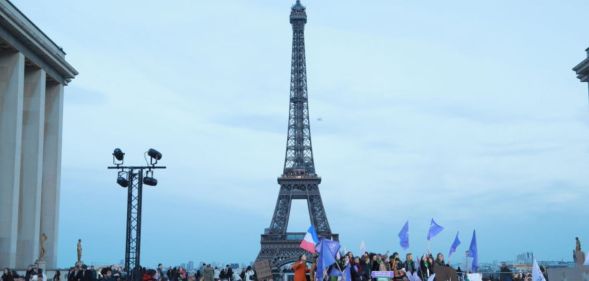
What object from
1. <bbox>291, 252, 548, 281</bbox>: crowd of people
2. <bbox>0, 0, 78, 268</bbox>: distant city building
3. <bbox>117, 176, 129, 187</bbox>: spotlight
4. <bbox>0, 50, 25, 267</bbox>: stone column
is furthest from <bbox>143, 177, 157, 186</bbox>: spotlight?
<bbox>0, 50, 25, 267</bbox>: stone column

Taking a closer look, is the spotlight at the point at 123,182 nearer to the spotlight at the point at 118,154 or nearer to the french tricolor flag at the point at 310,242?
the spotlight at the point at 118,154

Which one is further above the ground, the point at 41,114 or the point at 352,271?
the point at 41,114

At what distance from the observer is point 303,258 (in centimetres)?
2145

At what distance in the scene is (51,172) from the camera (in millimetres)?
44562

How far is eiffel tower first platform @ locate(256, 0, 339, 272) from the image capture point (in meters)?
96.2

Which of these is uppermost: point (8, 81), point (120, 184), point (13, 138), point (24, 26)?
point (24, 26)

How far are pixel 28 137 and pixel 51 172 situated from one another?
4.46 metres

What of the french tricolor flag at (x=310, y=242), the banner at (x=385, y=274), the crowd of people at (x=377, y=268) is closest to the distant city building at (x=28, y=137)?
the french tricolor flag at (x=310, y=242)

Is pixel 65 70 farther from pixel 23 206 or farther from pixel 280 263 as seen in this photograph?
pixel 280 263

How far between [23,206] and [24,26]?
29.6ft

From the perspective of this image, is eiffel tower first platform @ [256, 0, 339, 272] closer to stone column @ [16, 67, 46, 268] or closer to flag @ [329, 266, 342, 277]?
stone column @ [16, 67, 46, 268]

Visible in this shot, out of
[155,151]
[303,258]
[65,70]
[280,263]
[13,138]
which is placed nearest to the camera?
[303,258]

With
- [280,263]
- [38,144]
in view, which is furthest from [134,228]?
[280,263]

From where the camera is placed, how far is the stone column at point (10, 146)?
36.5 m
